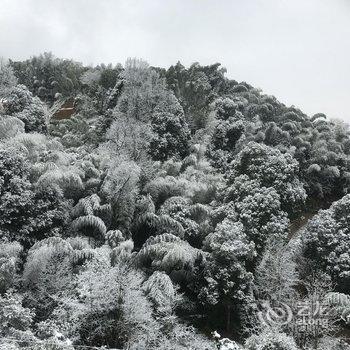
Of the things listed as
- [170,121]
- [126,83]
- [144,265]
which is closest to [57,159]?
[144,265]

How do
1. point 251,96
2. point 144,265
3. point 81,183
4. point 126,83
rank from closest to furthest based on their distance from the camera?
point 144,265
point 81,183
point 126,83
point 251,96

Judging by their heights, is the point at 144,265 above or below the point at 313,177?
below

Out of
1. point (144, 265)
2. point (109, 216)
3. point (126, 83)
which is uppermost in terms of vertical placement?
point (126, 83)

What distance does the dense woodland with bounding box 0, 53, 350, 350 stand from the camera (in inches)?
583

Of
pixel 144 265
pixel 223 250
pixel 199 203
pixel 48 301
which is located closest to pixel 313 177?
pixel 199 203

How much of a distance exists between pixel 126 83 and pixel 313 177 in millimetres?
13726

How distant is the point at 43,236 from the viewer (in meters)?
18.5

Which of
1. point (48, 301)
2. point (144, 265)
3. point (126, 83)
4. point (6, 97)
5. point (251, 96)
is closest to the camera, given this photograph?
point (48, 301)

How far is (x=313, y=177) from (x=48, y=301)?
910 inches

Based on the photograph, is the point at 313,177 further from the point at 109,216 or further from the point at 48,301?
the point at 48,301

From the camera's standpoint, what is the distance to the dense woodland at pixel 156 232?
48.6 ft

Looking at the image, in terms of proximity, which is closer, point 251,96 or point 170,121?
point 170,121

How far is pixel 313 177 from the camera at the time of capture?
34.7m

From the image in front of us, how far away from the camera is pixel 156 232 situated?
68.0 ft
